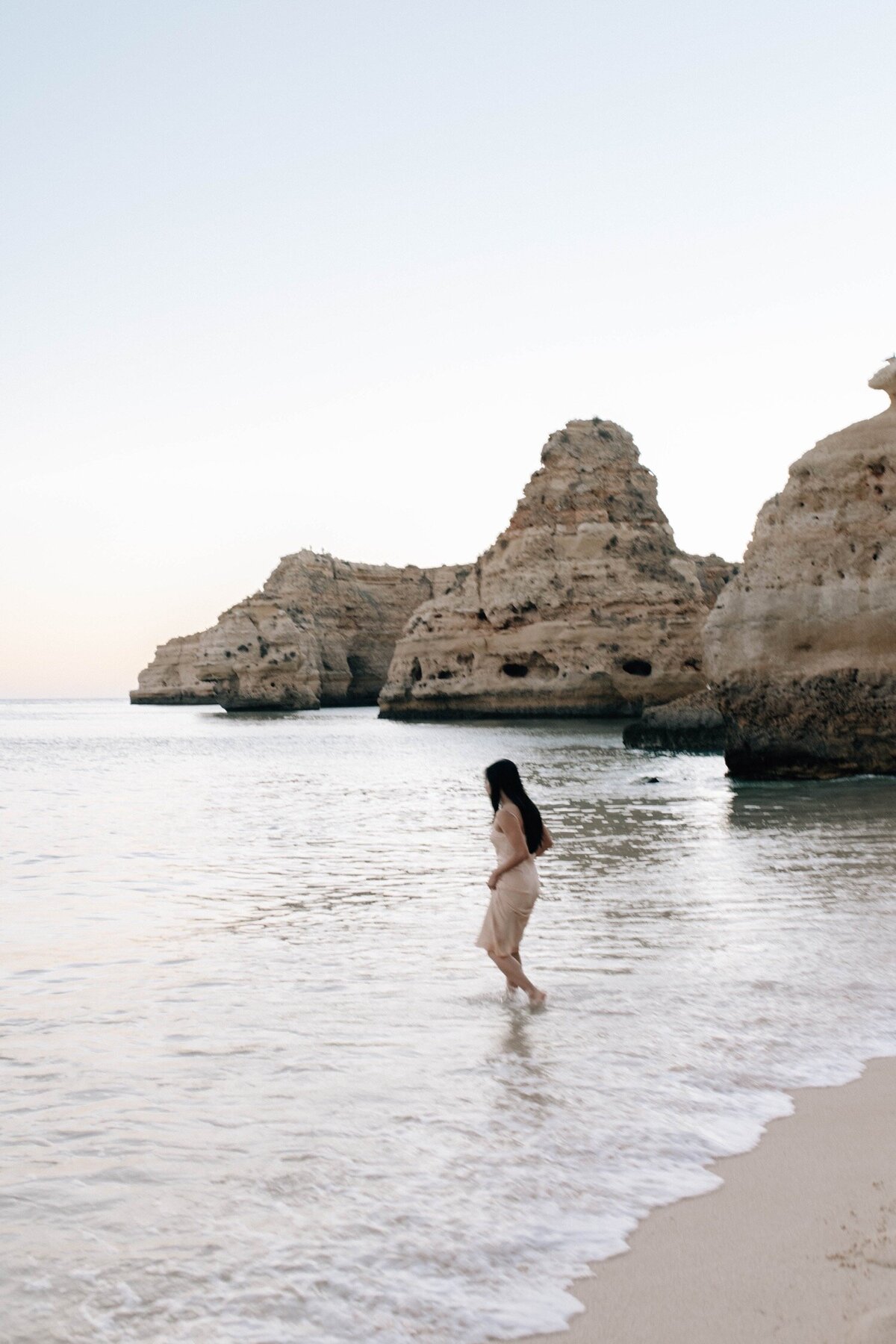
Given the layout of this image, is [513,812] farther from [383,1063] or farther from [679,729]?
[679,729]

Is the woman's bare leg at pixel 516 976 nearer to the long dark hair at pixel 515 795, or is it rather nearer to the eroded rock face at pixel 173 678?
the long dark hair at pixel 515 795

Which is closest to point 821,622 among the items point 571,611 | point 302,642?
point 571,611

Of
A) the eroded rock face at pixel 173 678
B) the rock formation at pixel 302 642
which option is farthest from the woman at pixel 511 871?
the eroded rock face at pixel 173 678

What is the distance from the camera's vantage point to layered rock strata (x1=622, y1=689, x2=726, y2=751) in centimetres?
3000

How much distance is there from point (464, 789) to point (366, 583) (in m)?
85.7

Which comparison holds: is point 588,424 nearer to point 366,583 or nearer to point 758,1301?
point 366,583

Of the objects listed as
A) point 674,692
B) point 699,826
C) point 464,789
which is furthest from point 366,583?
point 699,826

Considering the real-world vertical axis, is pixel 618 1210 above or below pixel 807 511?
below

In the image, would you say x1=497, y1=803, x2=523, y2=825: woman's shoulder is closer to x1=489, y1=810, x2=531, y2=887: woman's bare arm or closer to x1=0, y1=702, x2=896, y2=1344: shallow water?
x1=489, y1=810, x2=531, y2=887: woman's bare arm

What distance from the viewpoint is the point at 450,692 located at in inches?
2218

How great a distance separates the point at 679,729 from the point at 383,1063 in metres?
26.1

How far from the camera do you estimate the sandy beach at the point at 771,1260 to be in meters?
2.67

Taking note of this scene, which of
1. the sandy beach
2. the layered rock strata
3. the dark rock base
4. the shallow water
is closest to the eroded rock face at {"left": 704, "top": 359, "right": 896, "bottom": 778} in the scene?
the dark rock base

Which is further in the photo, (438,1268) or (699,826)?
(699,826)
